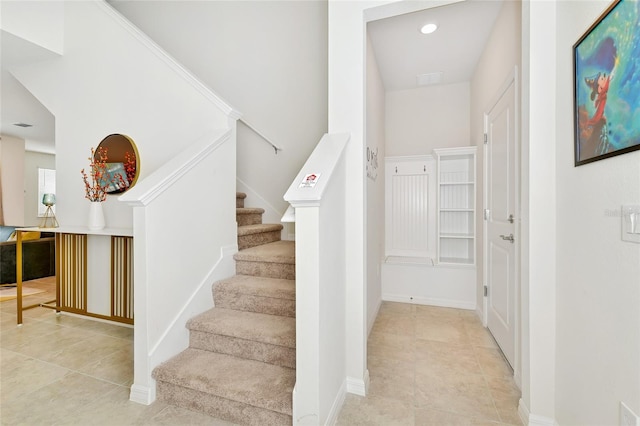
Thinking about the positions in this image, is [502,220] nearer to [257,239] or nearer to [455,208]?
[455,208]

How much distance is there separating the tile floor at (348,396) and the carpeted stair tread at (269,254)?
3.31 ft

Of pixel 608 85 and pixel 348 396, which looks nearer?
pixel 608 85

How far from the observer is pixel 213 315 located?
2.04m

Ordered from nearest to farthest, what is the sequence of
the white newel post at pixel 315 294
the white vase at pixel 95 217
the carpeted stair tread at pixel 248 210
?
the white newel post at pixel 315 294, the white vase at pixel 95 217, the carpeted stair tread at pixel 248 210

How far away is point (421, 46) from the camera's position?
2801 millimetres

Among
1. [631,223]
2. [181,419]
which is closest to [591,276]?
[631,223]

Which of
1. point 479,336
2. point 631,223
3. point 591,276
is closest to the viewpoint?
point 631,223

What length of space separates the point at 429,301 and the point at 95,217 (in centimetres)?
361

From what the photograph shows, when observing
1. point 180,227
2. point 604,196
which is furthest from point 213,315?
point 604,196

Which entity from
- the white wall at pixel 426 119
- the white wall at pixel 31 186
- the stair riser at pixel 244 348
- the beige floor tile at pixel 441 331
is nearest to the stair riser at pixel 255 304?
the stair riser at pixel 244 348

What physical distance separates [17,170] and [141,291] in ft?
22.8

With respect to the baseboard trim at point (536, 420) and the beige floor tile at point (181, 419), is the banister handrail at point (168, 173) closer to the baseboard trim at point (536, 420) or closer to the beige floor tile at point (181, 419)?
the beige floor tile at point (181, 419)

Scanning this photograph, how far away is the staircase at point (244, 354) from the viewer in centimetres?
154

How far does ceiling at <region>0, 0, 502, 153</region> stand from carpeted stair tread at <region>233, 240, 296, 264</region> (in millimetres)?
2065
